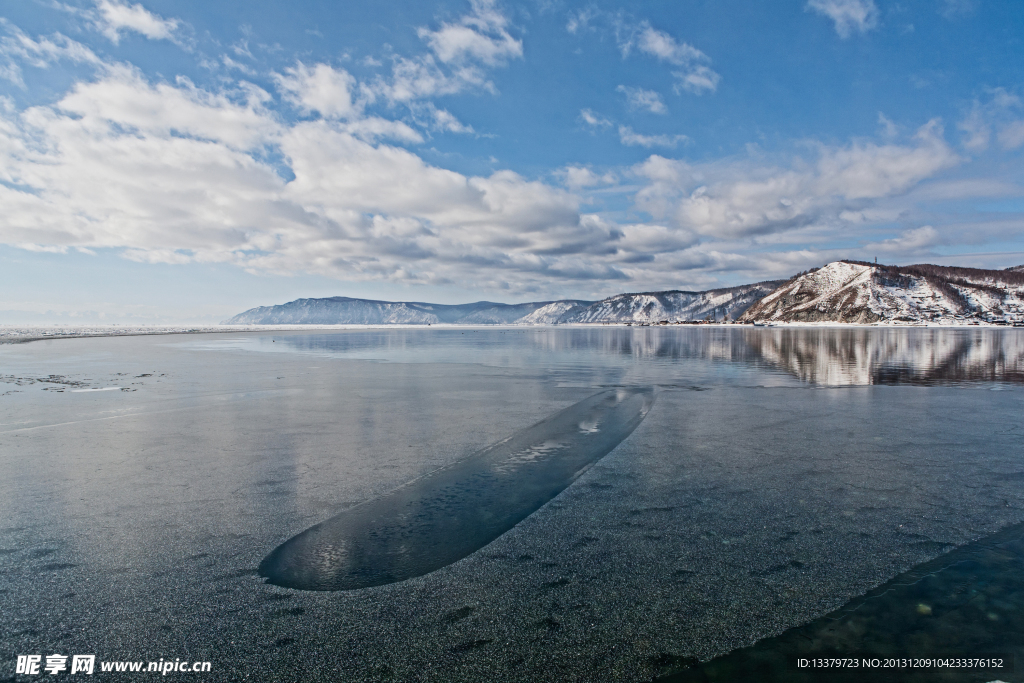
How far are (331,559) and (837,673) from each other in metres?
4.25

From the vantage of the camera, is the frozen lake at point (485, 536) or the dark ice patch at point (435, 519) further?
the dark ice patch at point (435, 519)

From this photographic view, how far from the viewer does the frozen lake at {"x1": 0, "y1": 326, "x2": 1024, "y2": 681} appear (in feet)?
12.4

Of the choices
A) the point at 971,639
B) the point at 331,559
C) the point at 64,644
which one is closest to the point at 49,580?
the point at 64,644

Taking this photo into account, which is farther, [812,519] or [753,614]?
[812,519]

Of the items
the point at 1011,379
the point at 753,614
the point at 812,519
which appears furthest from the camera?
the point at 1011,379

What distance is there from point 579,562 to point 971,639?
2948 millimetres

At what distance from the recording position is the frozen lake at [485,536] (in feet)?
12.4

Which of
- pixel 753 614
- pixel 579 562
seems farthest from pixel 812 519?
pixel 579 562

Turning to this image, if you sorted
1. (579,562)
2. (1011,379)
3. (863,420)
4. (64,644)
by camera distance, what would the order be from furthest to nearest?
(1011,379) < (863,420) < (579,562) < (64,644)

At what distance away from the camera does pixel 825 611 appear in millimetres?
4148

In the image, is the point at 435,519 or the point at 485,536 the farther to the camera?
the point at 435,519

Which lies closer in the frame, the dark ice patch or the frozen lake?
the frozen lake

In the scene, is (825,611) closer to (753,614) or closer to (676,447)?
(753,614)

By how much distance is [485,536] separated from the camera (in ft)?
18.5
